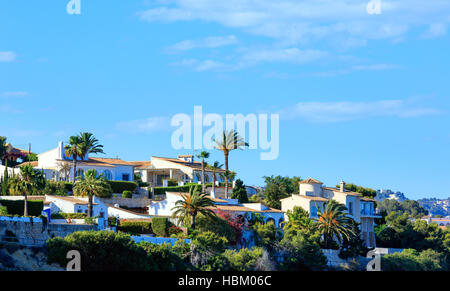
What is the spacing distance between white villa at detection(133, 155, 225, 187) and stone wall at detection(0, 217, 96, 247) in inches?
1774

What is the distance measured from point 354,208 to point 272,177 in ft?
38.4

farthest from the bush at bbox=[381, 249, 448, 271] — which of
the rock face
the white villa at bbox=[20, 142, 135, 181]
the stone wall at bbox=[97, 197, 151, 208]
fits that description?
the rock face

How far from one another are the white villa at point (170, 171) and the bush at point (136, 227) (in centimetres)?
3292

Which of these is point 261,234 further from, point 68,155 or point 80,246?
point 68,155

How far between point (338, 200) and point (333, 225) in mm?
13206

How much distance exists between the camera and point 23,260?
172 ft

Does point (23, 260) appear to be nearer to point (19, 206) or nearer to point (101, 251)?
point (101, 251)

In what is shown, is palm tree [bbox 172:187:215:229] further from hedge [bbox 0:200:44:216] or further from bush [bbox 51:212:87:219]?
hedge [bbox 0:200:44:216]

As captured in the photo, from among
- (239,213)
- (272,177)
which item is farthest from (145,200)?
(272,177)

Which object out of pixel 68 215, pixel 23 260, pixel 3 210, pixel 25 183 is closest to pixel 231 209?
pixel 68 215

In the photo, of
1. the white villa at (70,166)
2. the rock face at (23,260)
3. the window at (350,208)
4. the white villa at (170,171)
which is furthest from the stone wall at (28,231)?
the white villa at (170,171)

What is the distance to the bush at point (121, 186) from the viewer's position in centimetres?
8765

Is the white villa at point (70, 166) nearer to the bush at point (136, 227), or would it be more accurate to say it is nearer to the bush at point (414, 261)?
the bush at point (136, 227)

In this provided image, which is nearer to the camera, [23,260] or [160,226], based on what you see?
[23,260]
